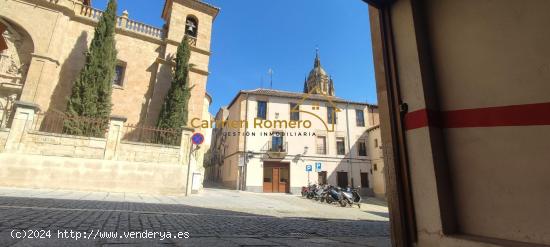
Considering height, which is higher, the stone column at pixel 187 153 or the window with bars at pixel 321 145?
the window with bars at pixel 321 145

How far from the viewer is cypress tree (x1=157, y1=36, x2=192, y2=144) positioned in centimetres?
1430

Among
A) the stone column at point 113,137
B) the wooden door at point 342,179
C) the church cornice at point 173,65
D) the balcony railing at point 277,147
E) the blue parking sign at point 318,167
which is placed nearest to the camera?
the stone column at point 113,137

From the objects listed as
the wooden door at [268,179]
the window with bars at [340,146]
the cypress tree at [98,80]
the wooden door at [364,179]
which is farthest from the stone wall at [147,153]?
the wooden door at [364,179]

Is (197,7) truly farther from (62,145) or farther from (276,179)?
(276,179)

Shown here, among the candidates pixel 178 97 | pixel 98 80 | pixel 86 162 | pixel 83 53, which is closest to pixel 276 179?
pixel 178 97

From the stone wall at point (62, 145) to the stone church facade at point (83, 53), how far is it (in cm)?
289

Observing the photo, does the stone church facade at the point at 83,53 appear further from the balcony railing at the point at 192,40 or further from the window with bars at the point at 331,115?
the window with bars at the point at 331,115

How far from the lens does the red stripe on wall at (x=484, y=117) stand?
1.82 meters

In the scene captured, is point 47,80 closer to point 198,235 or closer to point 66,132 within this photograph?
point 66,132

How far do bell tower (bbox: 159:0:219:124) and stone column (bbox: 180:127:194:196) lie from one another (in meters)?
4.39

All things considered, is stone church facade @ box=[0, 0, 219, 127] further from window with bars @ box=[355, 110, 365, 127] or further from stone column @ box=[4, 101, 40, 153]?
window with bars @ box=[355, 110, 365, 127]

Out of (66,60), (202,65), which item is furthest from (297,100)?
(66,60)

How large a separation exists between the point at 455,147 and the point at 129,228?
12.3 feet

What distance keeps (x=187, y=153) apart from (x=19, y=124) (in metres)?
5.71
